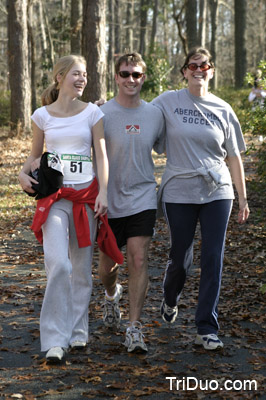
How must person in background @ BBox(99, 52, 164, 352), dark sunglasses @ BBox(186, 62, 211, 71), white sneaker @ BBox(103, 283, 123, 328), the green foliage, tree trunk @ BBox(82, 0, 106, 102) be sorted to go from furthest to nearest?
1. the green foliage
2. tree trunk @ BBox(82, 0, 106, 102)
3. white sneaker @ BBox(103, 283, 123, 328)
4. dark sunglasses @ BBox(186, 62, 211, 71)
5. person in background @ BBox(99, 52, 164, 352)

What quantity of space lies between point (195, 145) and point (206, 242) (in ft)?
2.70

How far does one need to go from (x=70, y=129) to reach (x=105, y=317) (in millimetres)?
1859

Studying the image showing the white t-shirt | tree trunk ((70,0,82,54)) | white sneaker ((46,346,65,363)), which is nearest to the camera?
white sneaker ((46,346,65,363))

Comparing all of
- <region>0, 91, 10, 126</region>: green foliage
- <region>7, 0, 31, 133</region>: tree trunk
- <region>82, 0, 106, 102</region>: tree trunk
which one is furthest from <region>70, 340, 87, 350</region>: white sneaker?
<region>0, 91, 10, 126</region>: green foliage

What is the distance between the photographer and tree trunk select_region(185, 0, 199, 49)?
81.4ft

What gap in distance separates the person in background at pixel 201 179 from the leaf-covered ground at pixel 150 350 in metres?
0.40

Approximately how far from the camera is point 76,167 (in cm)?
523


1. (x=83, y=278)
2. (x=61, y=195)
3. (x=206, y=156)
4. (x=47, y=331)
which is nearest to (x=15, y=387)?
(x=47, y=331)

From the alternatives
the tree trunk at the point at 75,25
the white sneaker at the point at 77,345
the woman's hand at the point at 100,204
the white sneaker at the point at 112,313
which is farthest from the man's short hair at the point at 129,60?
the tree trunk at the point at 75,25

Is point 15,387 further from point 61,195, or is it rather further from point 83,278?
point 61,195

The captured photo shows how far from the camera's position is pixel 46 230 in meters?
5.15

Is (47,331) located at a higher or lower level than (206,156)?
lower

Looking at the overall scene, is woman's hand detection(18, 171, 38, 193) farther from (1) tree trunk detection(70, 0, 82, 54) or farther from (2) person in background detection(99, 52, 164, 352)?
(1) tree trunk detection(70, 0, 82, 54)

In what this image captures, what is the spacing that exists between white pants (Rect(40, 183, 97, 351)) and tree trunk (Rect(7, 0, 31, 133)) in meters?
16.7
